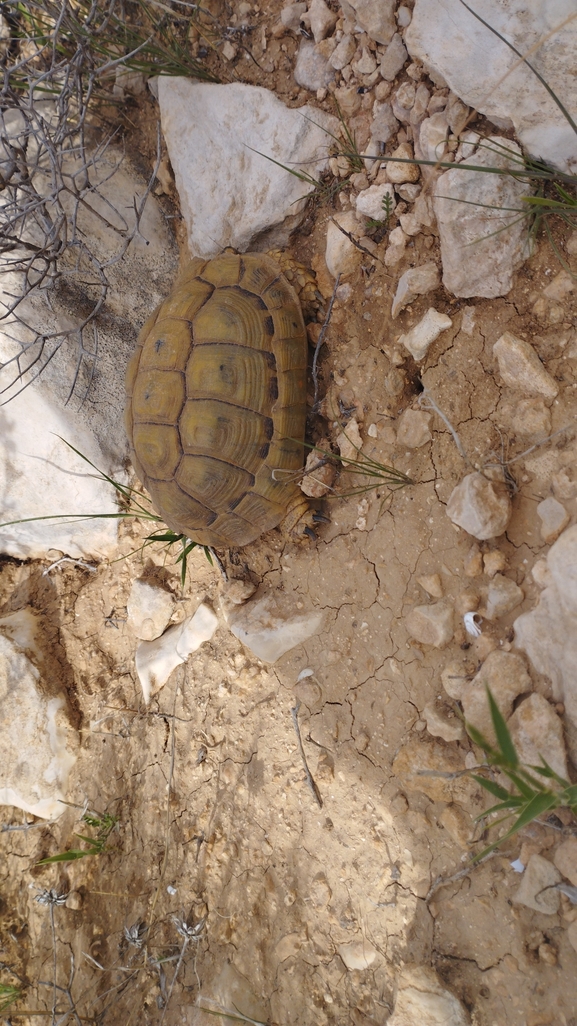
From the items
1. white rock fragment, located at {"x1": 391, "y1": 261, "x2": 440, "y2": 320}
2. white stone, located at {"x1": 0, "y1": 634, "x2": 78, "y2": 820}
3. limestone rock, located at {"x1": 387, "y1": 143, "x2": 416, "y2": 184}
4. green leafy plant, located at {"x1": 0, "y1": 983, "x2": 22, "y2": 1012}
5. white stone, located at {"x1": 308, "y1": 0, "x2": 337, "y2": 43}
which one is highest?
white stone, located at {"x1": 308, "y1": 0, "x2": 337, "y2": 43}

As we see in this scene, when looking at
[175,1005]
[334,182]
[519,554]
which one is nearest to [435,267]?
[334,182]

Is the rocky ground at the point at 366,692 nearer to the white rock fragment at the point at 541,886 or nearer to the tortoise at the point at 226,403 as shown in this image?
the white rock fragment at the point at 541,886

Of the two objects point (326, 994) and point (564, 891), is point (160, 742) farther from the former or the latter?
point (564, 891)

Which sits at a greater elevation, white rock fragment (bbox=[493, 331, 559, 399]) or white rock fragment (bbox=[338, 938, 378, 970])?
white rock fragment (bbox=[493, 331, 559, 399])

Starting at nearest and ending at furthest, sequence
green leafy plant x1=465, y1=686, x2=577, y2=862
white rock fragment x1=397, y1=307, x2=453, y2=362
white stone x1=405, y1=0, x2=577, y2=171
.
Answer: green leafy plant x1=465, y1=686, x2=577, y2=862, white stone x1=405, y1=0, x2=577, y2=171, white rock fragment x1=397, y1=307, x2=453, y2=362

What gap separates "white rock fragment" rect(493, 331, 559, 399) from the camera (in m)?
1.84

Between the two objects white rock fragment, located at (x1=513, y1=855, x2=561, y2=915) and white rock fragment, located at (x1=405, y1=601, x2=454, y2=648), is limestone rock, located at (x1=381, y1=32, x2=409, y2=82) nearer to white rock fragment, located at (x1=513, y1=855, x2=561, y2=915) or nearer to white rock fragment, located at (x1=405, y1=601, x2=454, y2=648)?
white rock fragment, located at (x1=405, y1=601, x2=454, y2=648)

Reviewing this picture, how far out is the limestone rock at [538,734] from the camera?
1567 millimetres

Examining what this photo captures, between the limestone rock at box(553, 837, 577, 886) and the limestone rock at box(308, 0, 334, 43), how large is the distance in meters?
3.02

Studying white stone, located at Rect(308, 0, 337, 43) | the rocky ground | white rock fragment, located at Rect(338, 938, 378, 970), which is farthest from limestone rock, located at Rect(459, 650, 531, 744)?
white stone, located at Rect(308, 0, 337, 43)

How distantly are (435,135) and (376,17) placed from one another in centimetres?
56

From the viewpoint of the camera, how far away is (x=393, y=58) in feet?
7.22

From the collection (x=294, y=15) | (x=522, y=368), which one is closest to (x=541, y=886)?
(x=522, y=368)

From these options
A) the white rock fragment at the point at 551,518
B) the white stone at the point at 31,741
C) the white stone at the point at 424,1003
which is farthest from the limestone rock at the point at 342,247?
the white stone at the point at 31,741
